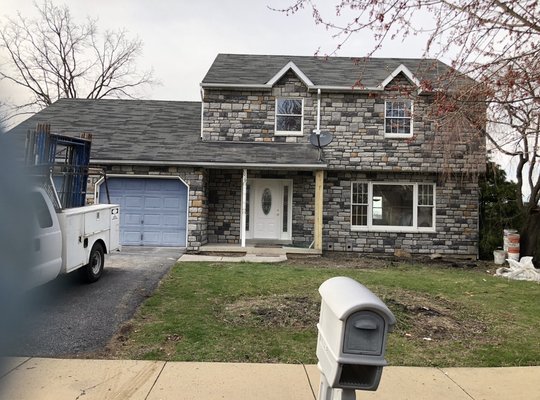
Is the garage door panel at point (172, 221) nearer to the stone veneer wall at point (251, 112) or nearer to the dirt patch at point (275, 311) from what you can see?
the stone veneer wall at point (251, 112)

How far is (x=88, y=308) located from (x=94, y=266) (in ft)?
5.82

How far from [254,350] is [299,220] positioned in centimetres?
1055

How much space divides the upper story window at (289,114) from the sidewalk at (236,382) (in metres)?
11.8

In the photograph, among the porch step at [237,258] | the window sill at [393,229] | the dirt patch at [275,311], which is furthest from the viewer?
the window sill at [393,229]

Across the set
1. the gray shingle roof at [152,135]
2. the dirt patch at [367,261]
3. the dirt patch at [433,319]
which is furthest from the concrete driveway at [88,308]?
the gray shingle roof at [152,135]

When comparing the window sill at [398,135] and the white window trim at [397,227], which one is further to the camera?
the white window trim at [397,227]

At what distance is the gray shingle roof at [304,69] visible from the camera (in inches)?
628

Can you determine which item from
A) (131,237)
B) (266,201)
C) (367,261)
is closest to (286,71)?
(266,201)

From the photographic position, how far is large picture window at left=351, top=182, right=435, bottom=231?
15789 mm

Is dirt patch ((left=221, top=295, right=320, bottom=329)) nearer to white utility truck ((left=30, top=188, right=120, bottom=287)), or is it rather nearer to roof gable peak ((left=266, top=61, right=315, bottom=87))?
white utility truck ((left=30, top=188, right=120, bottom=287))

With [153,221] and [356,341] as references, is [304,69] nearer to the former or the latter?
[153,221]

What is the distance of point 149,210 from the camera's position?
14.8m

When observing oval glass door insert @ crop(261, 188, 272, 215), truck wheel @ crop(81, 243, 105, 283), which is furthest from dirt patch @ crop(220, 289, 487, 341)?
oval glass door insert @ crop(261, 188, 272, 215)

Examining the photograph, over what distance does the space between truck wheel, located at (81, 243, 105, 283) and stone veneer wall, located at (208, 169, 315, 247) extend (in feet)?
23.3
